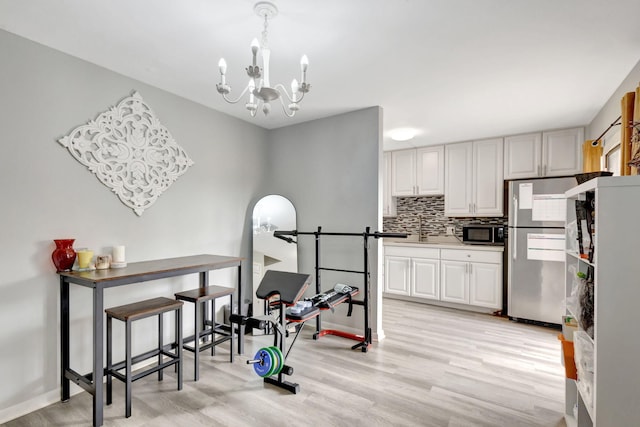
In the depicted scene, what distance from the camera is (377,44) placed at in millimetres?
2090

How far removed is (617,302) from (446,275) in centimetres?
332

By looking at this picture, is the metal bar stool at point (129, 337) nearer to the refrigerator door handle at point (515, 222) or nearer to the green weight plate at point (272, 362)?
the green weight plate at point (272, 362)

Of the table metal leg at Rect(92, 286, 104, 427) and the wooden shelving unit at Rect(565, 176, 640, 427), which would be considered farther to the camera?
the table metal leg at Rect(92, 286, 104, 427)

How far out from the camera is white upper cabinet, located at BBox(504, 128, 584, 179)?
12.6ft

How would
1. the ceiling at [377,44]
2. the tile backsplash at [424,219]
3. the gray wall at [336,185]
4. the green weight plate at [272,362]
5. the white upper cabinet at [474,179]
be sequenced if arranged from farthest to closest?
the tile backsplash at [424,219], the white upper cabinet at [474,179], the gray wall at [336,185], the green weight plate at [272,362], the ceiling at [377,44]

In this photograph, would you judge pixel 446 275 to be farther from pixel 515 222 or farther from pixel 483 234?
pixel 515 222

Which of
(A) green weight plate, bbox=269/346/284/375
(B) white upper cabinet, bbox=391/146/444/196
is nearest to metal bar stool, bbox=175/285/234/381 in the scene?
(A) green weight plate, bbox=269/346/284/375

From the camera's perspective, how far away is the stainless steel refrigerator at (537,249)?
3.69m

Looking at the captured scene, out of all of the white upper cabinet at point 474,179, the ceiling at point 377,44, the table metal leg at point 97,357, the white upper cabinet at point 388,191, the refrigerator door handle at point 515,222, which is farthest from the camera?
the white upper cabinet at point 388,191

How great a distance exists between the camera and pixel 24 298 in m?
2.04

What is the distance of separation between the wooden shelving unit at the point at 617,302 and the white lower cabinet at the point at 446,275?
313 cm

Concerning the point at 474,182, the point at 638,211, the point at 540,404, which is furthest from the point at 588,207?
the point at 474,182

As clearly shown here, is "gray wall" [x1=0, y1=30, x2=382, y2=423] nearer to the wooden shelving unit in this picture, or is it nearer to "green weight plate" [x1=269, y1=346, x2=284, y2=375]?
"green weight plate" [x1=269, y1=346, x2=284, y2=375]

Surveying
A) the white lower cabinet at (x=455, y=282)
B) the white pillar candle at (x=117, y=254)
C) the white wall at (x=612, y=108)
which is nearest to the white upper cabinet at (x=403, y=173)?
the white lower cabinet at (x=455, y=282)
